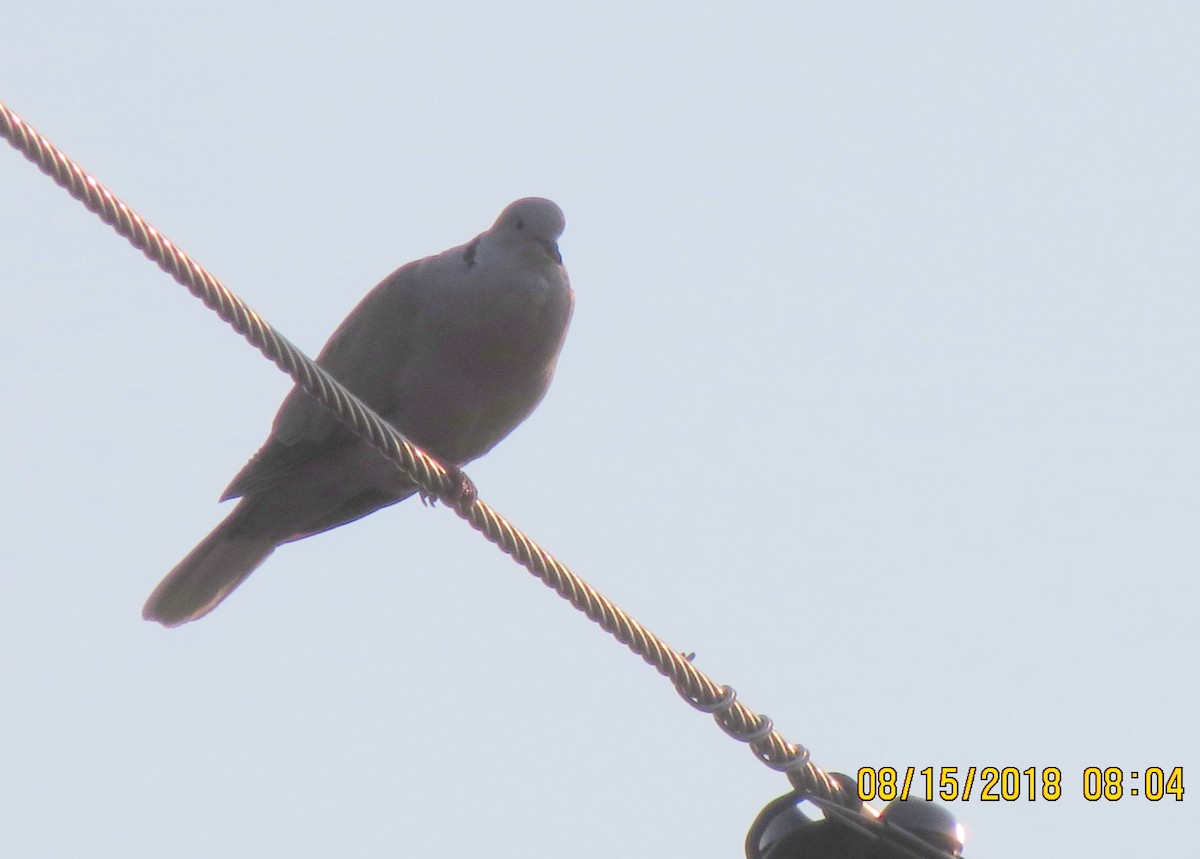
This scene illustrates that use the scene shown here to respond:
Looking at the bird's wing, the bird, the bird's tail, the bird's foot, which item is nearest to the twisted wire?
the bird's foot

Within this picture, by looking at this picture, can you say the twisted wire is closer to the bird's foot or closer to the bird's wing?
the bird's foot

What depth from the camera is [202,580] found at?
5941mm

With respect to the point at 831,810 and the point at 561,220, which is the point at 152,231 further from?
the point at 561,220

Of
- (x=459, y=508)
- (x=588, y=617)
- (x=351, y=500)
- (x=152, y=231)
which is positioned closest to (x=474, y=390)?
(x=351, y=500)

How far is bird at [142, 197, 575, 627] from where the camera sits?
5.60 metres

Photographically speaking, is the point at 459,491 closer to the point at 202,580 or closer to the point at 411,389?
the point at 411,389

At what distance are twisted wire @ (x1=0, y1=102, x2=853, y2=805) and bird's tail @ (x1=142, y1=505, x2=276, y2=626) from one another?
82.7 inches

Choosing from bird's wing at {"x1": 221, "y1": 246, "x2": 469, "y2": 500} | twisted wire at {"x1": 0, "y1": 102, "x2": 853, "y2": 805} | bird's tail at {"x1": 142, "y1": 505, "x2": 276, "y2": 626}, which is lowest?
twisted wire at {"x1": 0, "y1": 102, "x2": 853, "y2": 805}

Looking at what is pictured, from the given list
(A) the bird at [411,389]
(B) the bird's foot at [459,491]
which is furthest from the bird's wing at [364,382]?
(B) the bird's foot at [459,491]

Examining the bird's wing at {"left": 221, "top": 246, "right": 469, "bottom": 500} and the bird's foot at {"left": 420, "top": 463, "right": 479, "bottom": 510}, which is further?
the bird's wing at {"left": 221, "top": 246, "right": 469, "bottom": 500}

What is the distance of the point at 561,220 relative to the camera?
19.4 ft

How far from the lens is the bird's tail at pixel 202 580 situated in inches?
233

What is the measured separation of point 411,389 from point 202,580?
0.97 m

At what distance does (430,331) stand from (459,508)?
1729 mm
